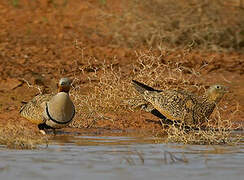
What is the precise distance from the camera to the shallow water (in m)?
5.70

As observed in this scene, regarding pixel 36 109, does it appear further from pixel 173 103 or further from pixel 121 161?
pixel 121 161

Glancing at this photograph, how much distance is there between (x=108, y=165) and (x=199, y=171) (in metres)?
0.81

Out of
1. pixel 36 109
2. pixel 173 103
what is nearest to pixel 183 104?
pixel 173 103

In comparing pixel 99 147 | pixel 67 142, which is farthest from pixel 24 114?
pixel 99 147

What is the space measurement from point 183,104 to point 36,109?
1763mm

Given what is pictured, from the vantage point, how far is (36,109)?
824 cm

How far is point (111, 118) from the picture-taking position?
9516 mm

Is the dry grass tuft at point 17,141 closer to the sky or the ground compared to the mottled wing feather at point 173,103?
closer to the ground

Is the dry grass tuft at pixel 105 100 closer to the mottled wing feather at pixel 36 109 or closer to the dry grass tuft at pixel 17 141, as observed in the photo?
the mottled wing feather at pixel 36 109

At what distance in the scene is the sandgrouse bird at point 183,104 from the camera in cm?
842

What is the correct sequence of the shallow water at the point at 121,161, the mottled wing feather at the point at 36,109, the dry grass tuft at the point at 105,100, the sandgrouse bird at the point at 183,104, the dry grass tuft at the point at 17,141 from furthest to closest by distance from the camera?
the dry grass tuft at the point at 105,100 < the sandgrouse bird at the point at 183,104 < the mottled wing feather at the point at 36,109 < the dry grass tuft at the point at 17,141 < the shallow water at the point at 121,161

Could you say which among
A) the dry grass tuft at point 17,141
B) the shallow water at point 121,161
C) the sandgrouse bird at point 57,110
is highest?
the sandgrouse bird at point 57,110

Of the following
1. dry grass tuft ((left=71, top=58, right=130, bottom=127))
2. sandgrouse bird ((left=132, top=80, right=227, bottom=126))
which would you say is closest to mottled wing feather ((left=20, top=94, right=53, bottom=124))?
dry grass tuft ((left=71, top=58, right=130, bottom=127))

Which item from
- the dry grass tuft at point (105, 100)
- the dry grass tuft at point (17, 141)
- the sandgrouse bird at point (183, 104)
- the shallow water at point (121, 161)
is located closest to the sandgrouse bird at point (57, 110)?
the shallow water at point (121, 161)
